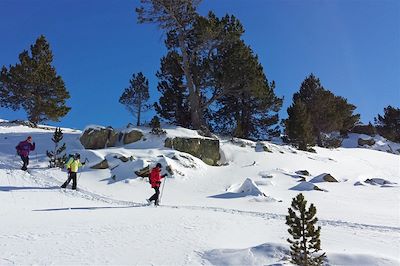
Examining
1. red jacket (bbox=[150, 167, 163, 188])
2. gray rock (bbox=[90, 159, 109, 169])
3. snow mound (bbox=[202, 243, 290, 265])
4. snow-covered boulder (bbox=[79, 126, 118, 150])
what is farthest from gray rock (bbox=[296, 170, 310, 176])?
snow mound (bbox=[202, 243, 290, 265])

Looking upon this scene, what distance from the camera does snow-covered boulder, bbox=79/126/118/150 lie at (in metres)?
24.5

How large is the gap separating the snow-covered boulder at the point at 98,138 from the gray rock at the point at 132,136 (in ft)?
2.44

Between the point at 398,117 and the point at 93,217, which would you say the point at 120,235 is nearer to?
the point at 93,217

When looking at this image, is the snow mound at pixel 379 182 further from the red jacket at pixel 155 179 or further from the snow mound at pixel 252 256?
the snow mound at pixel 252 256

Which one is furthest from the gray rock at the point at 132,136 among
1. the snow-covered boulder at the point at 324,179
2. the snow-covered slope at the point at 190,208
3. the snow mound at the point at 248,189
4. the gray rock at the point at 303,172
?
the snow-covered boulder at the point at 324,179

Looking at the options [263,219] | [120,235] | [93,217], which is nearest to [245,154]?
[263,219]

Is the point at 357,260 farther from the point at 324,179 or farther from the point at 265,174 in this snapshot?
the point at 324,179

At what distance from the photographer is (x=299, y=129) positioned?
2975cm

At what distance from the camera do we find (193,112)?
2844cm

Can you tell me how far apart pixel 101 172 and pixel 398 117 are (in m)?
42.6

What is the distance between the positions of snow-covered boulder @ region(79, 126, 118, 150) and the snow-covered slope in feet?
2.65

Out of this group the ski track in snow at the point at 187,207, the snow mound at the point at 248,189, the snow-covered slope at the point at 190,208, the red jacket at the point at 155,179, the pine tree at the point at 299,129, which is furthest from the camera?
the pine tree at the point at 299,129

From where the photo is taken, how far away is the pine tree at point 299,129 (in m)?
29.4

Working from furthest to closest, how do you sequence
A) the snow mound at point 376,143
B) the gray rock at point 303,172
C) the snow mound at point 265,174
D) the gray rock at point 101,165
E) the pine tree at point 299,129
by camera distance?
the snow mound at point 376,143
the pine tree at point 299,129
the gray rock at point 303,172
the snow mound at point 265,174
the gray rock at point 101,165
